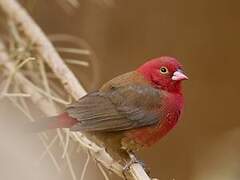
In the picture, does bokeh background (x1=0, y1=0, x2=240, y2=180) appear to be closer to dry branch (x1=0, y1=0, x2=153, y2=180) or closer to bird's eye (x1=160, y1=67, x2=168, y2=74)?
dry branch (x1=0, y1=0, x2=153, y2=180)

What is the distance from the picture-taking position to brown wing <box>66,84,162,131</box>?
3379 millimetres

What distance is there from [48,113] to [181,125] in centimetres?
318

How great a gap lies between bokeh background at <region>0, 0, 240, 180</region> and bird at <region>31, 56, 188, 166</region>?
2.76m

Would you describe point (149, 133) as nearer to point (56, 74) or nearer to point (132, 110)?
point (132, 110)

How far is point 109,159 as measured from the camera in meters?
3.19

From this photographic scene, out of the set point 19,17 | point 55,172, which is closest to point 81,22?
point 19,17

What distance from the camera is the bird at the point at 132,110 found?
338 centimetres

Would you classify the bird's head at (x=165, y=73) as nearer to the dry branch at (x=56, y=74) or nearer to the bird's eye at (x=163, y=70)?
the bird's eye at (x=163, y=70)

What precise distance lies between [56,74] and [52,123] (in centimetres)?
27

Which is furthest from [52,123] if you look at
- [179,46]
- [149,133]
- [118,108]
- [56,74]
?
[179,46]

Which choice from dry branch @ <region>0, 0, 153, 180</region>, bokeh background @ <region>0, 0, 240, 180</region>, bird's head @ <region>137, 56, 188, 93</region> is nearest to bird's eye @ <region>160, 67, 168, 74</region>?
bird's head @ <region>137, 56, 188, 93</region>

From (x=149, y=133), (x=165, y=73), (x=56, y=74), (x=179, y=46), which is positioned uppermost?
(x=179, y=46)

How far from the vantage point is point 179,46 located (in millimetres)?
6520

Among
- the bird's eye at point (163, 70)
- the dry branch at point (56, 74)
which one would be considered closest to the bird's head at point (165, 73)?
the bird's eye at point (163, 70)
